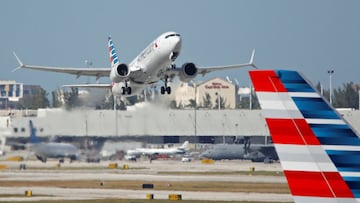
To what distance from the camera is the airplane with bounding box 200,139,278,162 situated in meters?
91.3

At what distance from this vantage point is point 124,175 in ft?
208

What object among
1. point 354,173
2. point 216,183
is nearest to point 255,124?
point 216,183

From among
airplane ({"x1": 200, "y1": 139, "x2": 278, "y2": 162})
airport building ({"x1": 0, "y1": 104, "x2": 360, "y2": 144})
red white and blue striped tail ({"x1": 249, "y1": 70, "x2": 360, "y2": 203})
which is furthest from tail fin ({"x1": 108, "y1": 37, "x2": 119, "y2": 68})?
red white and blue striped tail ({"x1": 249, "y1": 70, "x2": 360, "y2": 203})

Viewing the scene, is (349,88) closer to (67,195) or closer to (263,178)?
(263,178)

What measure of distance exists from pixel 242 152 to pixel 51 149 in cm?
4352

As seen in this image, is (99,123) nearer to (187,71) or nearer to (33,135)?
(33,135)

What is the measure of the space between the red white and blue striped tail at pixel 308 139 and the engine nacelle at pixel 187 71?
129 ft

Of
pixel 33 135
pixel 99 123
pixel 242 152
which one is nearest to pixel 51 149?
pixel 33 135

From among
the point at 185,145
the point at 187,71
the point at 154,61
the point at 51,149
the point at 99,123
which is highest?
the point at 154,61

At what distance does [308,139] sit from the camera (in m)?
11.1

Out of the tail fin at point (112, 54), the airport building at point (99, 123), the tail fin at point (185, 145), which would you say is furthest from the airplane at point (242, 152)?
the tail fin at point (112, 54)

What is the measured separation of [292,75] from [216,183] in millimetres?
42948

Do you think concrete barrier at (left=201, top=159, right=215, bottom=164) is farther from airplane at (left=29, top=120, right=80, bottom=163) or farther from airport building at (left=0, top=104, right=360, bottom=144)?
airplane at (left=29, top=120, right=80, bottom=163)

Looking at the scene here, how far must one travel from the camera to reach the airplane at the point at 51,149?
48.8 meters
